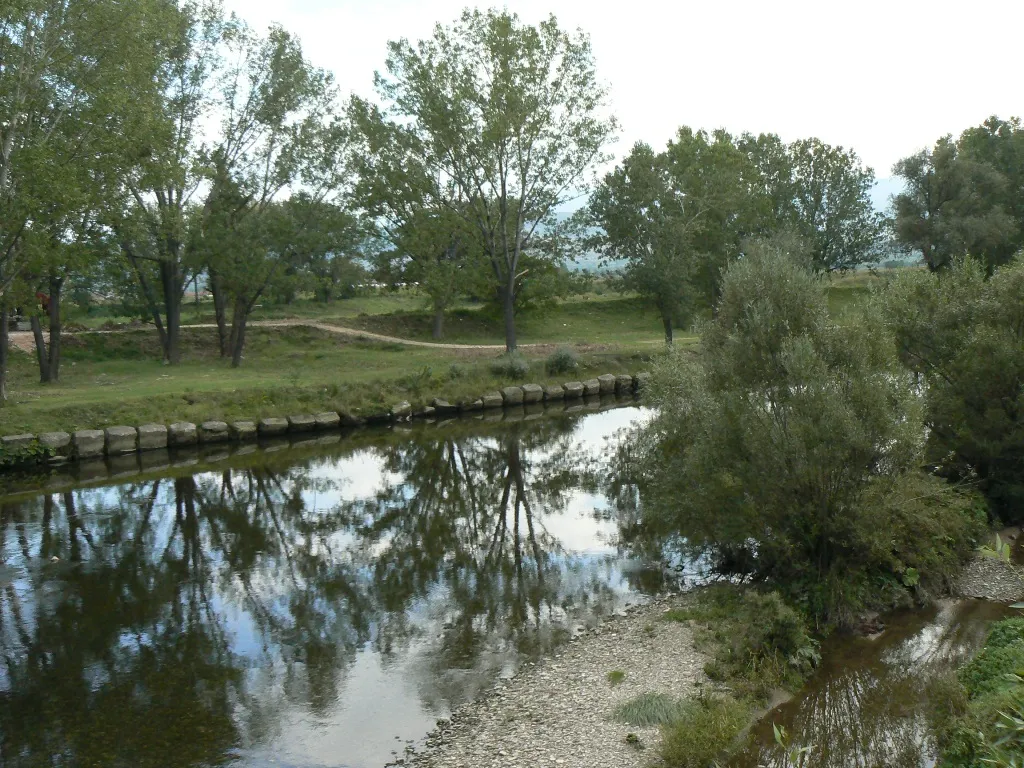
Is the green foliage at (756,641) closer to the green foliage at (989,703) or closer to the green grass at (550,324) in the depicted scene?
the green foliage at (989,703)

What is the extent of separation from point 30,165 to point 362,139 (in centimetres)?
1770

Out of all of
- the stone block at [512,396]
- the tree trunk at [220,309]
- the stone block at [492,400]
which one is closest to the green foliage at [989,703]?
the stone block at [492,400]

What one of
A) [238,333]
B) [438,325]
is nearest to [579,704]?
[238,333]

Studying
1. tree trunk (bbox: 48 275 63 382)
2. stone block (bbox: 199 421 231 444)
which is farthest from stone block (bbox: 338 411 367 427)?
tree trunk (bbox: 48 275 63 382)

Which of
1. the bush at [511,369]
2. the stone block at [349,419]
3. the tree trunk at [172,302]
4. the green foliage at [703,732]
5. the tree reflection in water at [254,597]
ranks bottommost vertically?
the tree reflection in water at [254,597]

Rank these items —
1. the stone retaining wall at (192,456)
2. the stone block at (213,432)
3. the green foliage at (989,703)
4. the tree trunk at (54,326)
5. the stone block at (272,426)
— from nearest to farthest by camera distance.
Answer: the green foliage at (989,703) → the stone retaining wall at (192,456) → the stone block at (213,432) → the stone block at (272,426) → the tree trunk at (54,326)

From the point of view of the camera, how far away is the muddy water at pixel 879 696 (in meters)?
9.52

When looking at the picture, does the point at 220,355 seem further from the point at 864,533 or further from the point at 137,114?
the point at 864,533

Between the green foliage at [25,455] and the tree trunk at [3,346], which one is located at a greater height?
the tree trunk at [3,346]

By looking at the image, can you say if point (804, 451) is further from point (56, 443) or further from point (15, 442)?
point (15, 442)

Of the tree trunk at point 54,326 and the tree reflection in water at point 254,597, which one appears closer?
the tree reflection in water at point 254,597

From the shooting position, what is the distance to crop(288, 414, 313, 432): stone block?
3050 centimetres

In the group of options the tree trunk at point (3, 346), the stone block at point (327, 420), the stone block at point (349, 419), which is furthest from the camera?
the stone block at point (349, 419)

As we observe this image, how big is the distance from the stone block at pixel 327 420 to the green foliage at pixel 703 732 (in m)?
22.6
